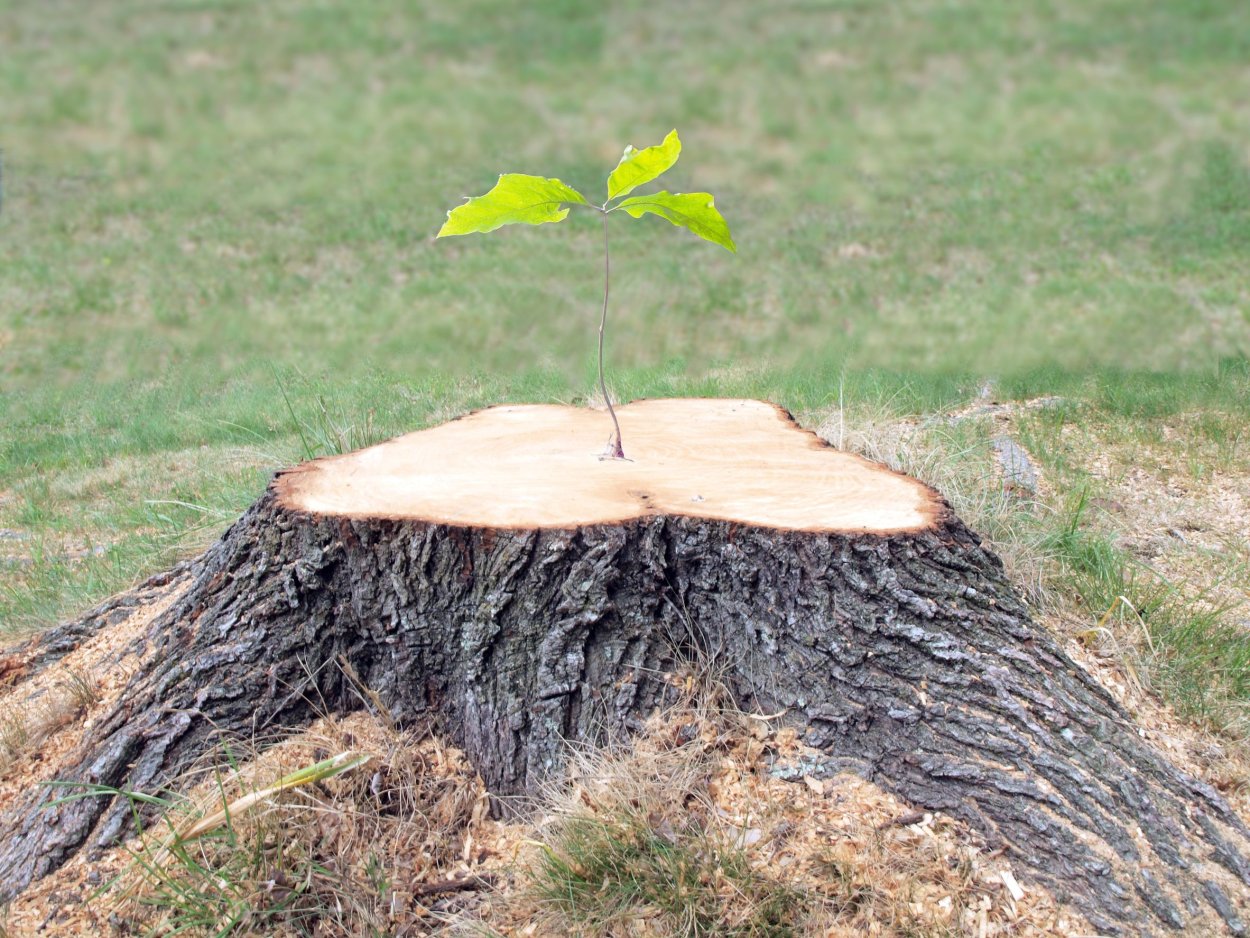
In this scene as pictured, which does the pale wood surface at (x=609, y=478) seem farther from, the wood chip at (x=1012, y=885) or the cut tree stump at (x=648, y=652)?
the wood chip at (x=1012, y=885)

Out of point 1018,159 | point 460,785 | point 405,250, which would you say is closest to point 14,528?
point 460,785

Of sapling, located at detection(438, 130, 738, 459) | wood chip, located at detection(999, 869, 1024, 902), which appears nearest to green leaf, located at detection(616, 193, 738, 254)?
sapling, located at detection(438, 130, 738, 459)

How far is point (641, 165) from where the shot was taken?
2.54 metres

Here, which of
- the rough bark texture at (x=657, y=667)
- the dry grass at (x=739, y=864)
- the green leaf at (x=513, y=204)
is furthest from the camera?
the green leaf at (x=513, y=204)

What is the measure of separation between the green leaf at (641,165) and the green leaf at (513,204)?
0.10 m

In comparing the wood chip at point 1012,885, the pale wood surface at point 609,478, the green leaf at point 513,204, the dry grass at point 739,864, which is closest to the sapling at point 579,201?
the green leaf at point 513,204

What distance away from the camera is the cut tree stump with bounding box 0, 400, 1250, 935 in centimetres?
208

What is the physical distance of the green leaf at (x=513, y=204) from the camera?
2.45 metres

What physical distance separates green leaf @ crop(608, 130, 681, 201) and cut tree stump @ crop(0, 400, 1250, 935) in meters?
0.73

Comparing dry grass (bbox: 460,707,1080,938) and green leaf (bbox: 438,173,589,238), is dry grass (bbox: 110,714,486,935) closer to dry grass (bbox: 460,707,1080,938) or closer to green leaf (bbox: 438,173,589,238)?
dry grass (bbox: 460,707,1080,938)

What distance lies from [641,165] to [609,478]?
77 cm

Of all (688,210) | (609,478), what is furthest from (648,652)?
(688,210)

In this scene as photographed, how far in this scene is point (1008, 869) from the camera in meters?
2.00

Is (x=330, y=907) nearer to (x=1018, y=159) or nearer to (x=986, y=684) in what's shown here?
(x=986, y=684)
